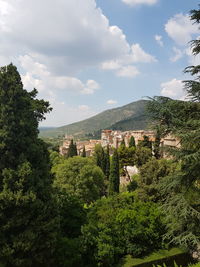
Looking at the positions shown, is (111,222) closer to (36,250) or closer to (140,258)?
(140,258)

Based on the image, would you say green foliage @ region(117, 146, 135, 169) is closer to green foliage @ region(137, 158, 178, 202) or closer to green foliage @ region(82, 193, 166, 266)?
green foliage @ region(137, 158, 178, 202)

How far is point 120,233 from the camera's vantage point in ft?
34.0

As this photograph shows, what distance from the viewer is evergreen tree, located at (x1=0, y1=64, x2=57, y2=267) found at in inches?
261

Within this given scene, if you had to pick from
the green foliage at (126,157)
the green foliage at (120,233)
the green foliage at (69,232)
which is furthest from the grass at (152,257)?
the green foliage at (126,157)

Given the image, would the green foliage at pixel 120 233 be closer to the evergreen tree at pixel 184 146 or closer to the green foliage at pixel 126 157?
the evergreen tree at pixel 184 146

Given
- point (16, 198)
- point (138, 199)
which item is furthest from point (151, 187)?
point (16, 198)

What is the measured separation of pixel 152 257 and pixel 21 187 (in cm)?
725

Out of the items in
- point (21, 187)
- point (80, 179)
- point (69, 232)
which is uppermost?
point (21, 187)

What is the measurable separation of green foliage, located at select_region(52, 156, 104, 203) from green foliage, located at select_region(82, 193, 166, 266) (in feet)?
33.1

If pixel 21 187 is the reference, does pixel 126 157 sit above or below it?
below

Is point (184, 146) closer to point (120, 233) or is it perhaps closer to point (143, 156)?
point (120, 233)

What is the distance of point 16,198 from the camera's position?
6.57 metres

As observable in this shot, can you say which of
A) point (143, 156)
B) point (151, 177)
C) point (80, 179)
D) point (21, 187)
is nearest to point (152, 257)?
point (151, 177)

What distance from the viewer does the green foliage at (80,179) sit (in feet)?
71.5
